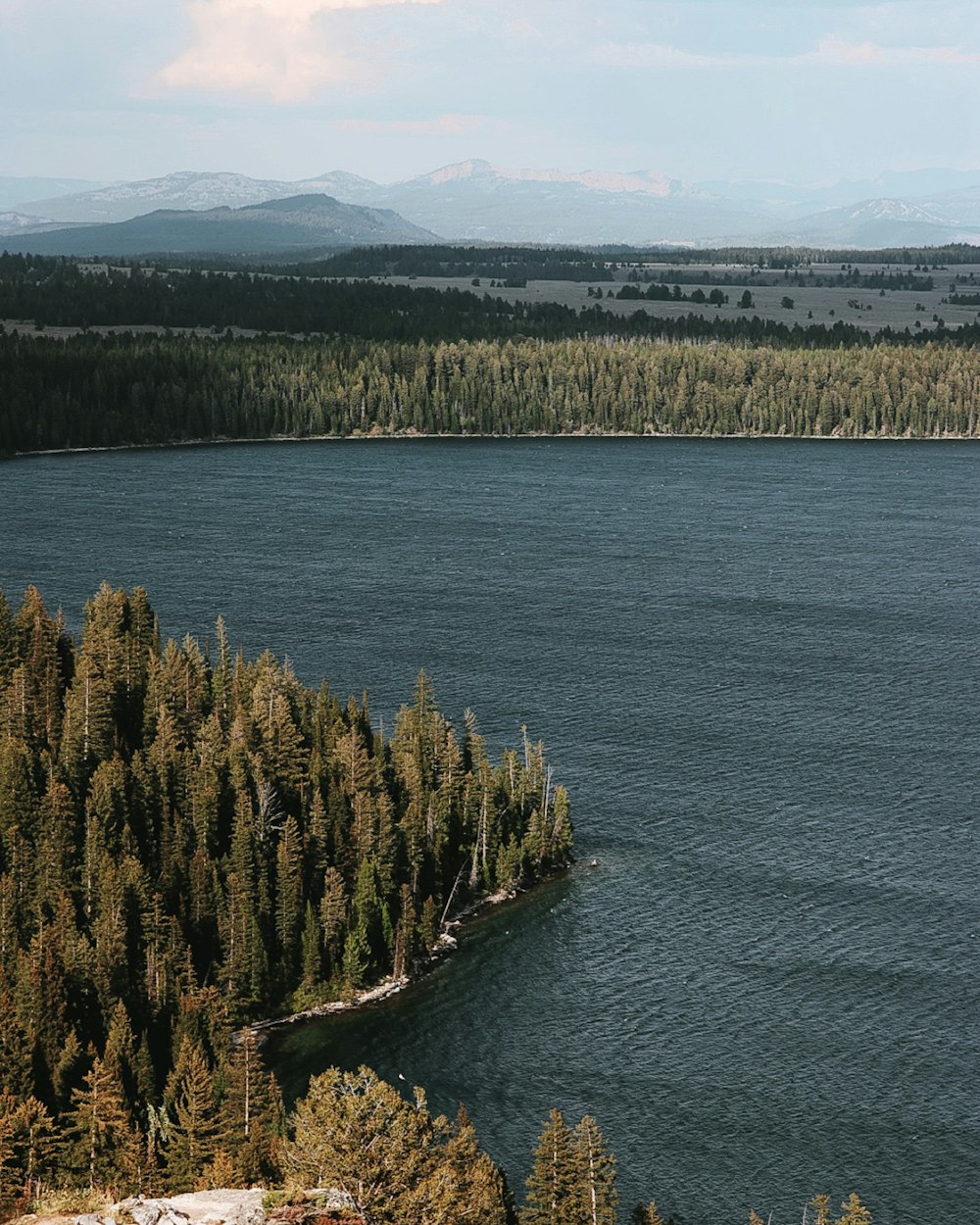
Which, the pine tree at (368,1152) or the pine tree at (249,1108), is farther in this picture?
the pine tree at (249,1108)

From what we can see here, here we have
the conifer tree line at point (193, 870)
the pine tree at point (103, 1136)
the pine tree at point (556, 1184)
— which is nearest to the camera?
the pine tree at point (556, 1184)

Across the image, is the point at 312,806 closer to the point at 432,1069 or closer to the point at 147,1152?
the point at 432,1069

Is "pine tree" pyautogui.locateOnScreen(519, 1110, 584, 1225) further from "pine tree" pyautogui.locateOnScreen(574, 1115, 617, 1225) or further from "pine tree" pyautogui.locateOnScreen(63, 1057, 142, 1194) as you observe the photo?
"pine tree" pyautogui.locateOnScreen(63, 1057, 142, 1194)

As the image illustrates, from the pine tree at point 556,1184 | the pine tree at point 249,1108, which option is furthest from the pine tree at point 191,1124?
the pine tree at point 556,1184

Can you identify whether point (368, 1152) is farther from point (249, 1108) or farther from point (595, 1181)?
point (249, 1108)

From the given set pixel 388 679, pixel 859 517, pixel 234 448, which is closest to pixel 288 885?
pixel 388 679

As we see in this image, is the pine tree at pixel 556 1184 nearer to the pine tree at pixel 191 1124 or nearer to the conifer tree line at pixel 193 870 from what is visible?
the conifer tree line at pixel 193 870

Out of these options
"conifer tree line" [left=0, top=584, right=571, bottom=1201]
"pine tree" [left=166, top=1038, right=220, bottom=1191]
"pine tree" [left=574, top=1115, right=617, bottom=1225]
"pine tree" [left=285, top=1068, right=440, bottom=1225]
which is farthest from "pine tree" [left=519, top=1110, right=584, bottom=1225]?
"pine tree" [left=166, top=1038, right=220, bottom=1191]
